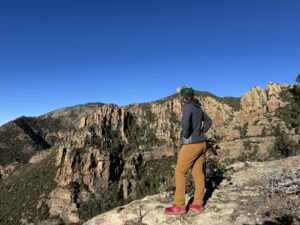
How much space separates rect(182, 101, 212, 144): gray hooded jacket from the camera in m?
9.05

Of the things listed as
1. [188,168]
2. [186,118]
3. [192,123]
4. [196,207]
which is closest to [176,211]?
[196,207]

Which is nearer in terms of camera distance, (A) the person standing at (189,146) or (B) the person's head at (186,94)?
(A) the person standing at (189,146)

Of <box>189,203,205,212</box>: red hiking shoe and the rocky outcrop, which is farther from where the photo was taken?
<box>189,203,205,212</box>: red hiking shoe

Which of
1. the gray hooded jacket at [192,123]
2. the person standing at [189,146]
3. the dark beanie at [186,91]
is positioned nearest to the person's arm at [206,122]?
the person standing at [189,146]

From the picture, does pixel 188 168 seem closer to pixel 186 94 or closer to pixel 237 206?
pixel 237 206

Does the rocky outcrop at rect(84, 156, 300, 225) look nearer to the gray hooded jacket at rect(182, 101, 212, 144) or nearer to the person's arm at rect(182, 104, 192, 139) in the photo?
the gray hooded jacket at rect(182, 101, 212, 144)

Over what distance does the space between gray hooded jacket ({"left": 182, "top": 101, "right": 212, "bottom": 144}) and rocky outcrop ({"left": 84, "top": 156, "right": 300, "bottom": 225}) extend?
208cm

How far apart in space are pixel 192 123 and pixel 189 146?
0.64 metres

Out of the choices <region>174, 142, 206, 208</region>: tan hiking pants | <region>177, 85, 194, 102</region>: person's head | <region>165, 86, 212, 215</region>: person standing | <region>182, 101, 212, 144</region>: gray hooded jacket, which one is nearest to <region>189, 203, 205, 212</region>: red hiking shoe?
<region>165, 86, 212, 215</region>: person standing

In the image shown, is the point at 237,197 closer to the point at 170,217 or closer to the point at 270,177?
the point at 270,177

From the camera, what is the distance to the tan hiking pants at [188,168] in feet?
30.1

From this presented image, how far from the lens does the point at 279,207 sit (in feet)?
28.1

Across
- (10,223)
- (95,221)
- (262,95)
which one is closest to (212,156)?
(95,221)

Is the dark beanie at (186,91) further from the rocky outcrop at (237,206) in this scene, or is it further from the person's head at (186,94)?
the rocky outcrop at (237,206)
